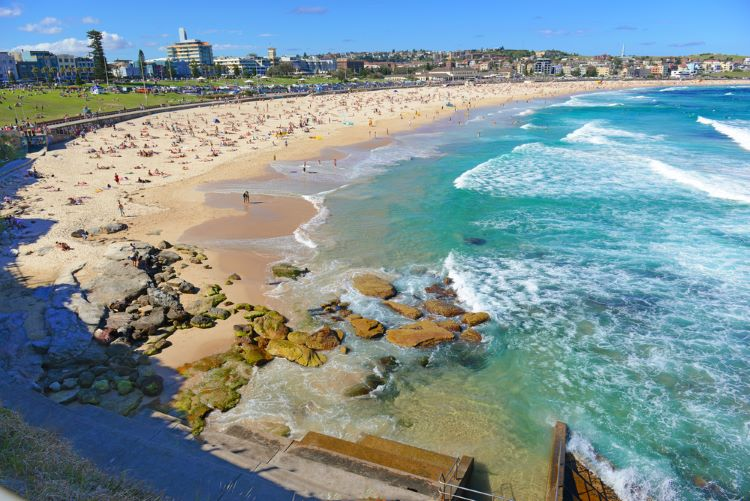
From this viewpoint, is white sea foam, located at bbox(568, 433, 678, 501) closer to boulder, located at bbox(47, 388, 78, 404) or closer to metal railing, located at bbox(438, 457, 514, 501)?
metal railing, located at bbox(438, 457, 514, 501)

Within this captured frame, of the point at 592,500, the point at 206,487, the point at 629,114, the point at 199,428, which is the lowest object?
the point at 592,500

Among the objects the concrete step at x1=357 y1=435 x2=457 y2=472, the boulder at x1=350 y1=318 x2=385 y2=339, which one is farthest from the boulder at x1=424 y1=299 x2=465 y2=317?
the concrete step at x1=357 y1=435 x2=457 y2=472

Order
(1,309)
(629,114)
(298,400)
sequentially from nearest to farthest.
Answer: (298,400)
(1,309)
(629,114)

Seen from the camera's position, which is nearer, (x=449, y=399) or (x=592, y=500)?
(x=592, y=500)

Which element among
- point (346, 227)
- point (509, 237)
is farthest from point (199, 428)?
point (509, 237)

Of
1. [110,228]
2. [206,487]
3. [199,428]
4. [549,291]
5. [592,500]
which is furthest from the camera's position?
[110,228]

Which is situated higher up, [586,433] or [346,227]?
[346,227]

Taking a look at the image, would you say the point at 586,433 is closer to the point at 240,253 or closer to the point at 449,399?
the point at 449,399
